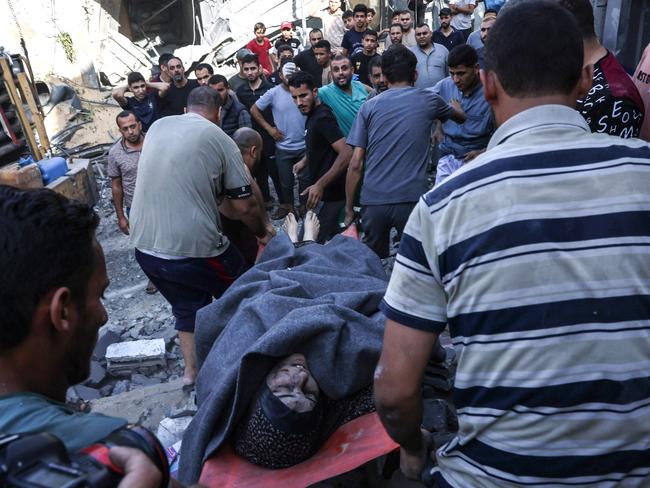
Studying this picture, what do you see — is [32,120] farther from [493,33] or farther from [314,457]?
A: [493,33]

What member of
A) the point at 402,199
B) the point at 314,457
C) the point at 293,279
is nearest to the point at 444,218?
the point at 314,457

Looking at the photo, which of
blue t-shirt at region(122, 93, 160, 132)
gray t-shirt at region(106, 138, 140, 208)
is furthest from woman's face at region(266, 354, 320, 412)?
blue t-shirt at region(122, 93, 160, 132)

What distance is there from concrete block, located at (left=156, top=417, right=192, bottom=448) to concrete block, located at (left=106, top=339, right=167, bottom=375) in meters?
1.15

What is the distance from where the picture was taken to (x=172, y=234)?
3.48 meters

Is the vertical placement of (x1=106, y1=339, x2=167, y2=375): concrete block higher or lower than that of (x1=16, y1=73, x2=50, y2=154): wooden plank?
lower

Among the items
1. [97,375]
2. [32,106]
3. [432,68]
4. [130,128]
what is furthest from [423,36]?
[32,106]

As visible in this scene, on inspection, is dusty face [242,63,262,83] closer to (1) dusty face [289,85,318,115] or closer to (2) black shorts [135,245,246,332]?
(1) dusty face [289,85,318,115]

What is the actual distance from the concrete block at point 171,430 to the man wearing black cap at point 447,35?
6.65m

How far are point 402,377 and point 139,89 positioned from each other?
642 cm

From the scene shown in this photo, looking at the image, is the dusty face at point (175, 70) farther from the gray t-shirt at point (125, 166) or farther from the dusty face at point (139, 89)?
the gray t-shirt at point (125, 166)

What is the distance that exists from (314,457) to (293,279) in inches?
36.8

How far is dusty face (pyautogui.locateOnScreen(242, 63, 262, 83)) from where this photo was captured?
7.27 metres

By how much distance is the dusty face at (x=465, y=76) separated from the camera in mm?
4410

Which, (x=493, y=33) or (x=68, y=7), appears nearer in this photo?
(x=493, y=33)
